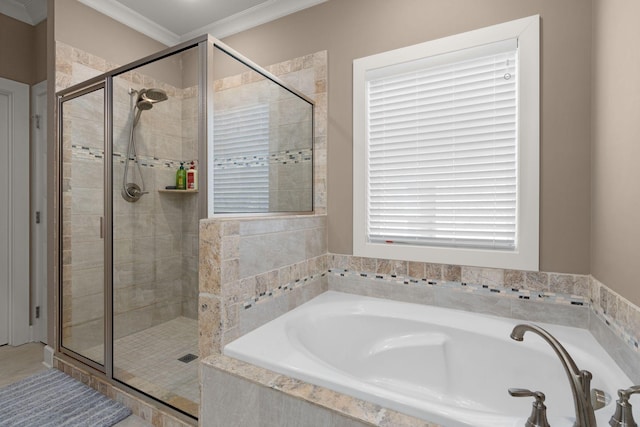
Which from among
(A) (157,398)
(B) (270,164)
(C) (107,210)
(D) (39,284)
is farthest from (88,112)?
(A) (157,398)

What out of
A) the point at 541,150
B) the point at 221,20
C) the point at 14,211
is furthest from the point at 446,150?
the point at 14,211

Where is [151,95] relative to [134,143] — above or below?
above

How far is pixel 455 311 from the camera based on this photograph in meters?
1.75

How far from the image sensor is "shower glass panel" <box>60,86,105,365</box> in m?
2.02

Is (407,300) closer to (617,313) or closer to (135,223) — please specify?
(617,313)

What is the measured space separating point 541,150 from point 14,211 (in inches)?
147

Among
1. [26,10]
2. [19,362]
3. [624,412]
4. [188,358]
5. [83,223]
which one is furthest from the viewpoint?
[26,10]

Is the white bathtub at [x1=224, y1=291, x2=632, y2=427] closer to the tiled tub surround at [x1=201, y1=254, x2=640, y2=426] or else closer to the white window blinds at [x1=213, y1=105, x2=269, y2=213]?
the tiled tub surround at [x1=201, y1=254, x2=640, y2=426]

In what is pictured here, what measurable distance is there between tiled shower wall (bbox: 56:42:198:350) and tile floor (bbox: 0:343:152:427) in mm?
401

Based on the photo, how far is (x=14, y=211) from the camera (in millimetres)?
2561

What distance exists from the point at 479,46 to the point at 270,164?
1.32 metres

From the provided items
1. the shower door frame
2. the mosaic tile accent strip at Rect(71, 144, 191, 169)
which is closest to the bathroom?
the shower door frame

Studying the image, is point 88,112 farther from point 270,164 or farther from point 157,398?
point 157,398

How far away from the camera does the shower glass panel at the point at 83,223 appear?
2.02 meters
